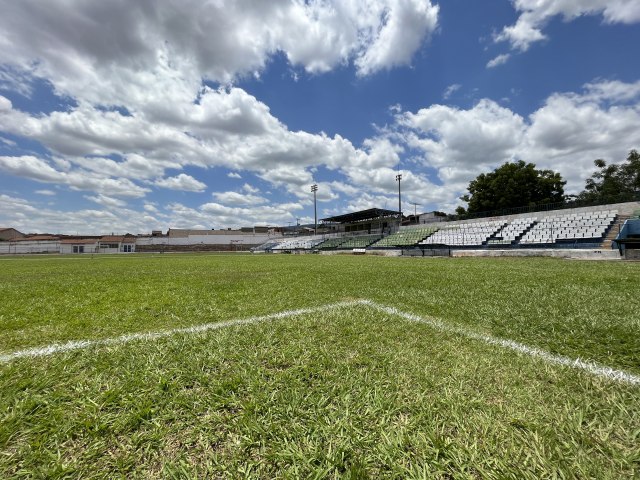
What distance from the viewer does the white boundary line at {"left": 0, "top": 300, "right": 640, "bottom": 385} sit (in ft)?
6.56

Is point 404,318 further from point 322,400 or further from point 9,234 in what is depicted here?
point 9,234

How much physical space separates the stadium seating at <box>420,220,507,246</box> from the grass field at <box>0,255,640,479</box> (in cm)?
2606

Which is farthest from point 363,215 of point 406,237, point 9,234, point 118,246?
point 9,234

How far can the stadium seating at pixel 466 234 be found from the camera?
1047 inches

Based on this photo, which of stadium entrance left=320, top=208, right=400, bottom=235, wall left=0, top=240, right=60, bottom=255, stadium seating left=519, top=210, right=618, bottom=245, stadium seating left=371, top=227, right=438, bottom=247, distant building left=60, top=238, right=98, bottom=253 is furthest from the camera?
distant building left=60, top=238, right=98, bottom=253

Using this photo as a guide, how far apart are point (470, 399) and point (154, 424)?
5.74 feet

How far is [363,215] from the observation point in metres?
45.7

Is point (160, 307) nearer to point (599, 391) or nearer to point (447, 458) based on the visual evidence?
point (447, 458)

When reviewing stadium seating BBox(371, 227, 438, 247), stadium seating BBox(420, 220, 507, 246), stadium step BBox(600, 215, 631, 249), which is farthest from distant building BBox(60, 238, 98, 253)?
stadium step BBox(600, 215, 631, 249)

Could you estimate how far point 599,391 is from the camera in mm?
1703

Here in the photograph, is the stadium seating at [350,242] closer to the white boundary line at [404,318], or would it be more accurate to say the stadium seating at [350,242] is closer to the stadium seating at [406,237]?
the stadium seating at [406,237]

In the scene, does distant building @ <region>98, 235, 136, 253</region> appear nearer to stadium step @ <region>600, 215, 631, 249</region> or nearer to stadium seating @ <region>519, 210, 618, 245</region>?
stadium seating @ <region>519, 210, 618, 245</region>

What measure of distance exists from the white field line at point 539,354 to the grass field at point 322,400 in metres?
0.07

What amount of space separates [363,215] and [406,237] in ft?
37.7
